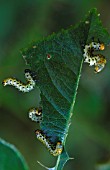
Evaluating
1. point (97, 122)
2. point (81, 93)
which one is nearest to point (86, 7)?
point (81, 93)

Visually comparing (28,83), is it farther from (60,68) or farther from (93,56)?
(93,56)

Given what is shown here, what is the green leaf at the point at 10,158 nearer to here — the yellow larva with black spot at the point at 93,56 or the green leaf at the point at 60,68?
the green leaf at the point at 60,68

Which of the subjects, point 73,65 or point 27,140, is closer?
point 73,65

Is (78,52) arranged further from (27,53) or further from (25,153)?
(25,153)

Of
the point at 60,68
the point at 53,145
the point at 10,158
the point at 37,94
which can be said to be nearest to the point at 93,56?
the point at 60,68

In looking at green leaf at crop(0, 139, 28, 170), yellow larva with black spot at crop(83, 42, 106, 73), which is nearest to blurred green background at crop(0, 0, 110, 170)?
yellow larva with black spot at crop(83, 42, 106, 73)

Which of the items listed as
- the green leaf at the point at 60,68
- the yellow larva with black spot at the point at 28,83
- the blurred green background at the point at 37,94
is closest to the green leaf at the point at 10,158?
the green leaf at the point at 60,68
